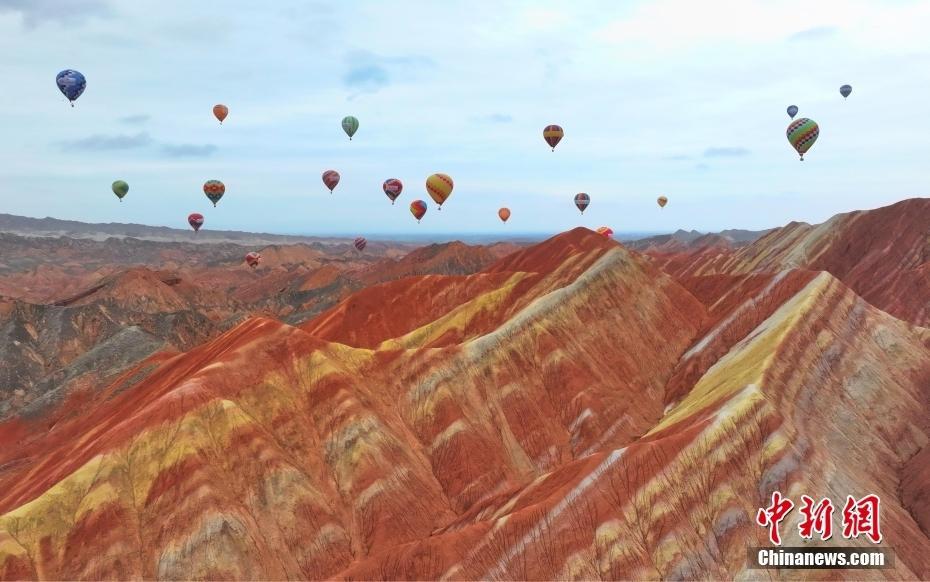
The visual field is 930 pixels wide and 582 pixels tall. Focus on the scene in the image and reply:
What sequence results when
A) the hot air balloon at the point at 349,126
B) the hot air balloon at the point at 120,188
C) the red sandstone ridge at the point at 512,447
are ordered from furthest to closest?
the hot air balloon at the point at 120,188
the hot air balloon at the point at 349,126
the red sandstone ridge at the point at 512,447

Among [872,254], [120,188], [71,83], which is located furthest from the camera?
[120,188]

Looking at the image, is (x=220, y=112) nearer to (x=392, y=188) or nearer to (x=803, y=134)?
(x=392, y=188)

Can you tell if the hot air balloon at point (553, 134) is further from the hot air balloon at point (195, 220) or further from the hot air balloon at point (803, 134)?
the hot air balloon at point (195, 220)

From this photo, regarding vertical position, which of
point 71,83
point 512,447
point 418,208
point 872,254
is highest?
point 71,83

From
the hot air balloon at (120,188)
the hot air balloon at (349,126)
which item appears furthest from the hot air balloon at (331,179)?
the hot air balloon at (120,188)

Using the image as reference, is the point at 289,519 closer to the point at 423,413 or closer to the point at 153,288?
the point at 423,413

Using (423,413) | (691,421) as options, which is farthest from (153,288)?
(691,421)

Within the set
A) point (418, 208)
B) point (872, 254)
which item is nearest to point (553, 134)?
point (418, 208)
